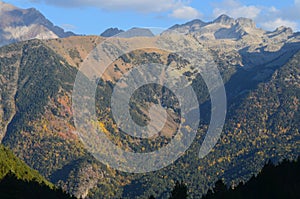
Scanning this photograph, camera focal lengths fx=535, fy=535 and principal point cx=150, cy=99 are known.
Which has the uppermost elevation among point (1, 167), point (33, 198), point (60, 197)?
point (33, 198)

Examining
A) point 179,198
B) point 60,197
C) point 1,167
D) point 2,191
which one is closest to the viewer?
point 2,191

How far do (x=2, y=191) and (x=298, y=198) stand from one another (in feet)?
124

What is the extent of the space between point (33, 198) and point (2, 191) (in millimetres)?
29253

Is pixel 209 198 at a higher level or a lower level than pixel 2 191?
lower

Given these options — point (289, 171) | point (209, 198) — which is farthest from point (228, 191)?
point (289, 171)

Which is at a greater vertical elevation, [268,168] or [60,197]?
[268,168]

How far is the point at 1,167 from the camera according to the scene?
19825cm

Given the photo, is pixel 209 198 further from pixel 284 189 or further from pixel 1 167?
pixel 1 167

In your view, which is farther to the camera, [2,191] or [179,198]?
[179,198]

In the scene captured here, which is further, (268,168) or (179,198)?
(268,168)

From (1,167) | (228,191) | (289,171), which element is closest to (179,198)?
(228,191)

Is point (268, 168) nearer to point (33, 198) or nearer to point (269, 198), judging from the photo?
point (269, 198)

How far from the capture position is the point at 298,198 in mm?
70500

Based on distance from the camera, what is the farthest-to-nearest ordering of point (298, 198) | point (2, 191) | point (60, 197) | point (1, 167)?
point (1, 167) → point (60, 197) → point (298, 198) → point (2, 191)
